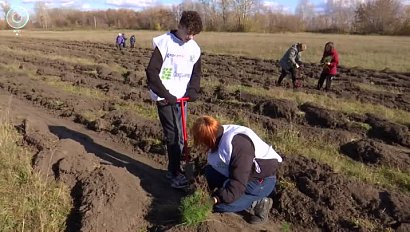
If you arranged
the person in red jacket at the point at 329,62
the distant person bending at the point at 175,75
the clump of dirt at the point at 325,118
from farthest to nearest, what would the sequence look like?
the person in red jacket at the point at 329,62, the clump of dirt at the point at 325,118, the distant person bending at the point at 175,75

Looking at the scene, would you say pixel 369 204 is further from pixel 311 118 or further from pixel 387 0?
pixel 387 0

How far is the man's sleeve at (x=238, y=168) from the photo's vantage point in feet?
14.8

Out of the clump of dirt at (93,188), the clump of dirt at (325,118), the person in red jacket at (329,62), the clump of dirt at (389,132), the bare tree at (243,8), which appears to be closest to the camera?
the clump of dirt at (93,188)

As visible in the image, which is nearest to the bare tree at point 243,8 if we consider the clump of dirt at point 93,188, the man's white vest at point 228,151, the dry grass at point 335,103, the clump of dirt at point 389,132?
the dry grass at point 335,103

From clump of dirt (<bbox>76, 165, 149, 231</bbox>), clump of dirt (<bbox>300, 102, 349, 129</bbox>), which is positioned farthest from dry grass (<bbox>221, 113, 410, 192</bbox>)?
clump of dirt (<bbox>76, 165, 149, 231</bbox>)

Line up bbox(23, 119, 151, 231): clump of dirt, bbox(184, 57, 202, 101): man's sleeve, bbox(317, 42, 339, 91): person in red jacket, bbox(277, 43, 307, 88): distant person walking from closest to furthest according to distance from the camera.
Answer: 1. bbox(23, 119, 151, 231): clump of dirt
2. bbox(184, 57, 202, 101): man's sleeve
3. bbox(317, 42, 339, 91): person in red jacket
4. bbox(277, 43, 307, 88): distant person walking

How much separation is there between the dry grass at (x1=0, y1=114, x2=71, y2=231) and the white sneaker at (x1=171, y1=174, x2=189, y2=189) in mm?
1303

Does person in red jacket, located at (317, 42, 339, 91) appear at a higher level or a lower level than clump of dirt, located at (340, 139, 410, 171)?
higher

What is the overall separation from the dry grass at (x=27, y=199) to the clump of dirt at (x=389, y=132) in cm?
611

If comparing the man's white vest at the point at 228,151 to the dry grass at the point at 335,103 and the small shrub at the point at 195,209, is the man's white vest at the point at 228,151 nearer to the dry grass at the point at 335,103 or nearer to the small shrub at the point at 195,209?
the small shrub at the point at 195,209

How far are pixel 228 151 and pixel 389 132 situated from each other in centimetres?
537

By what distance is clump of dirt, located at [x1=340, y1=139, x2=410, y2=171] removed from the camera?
6953mm

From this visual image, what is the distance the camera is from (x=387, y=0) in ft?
244

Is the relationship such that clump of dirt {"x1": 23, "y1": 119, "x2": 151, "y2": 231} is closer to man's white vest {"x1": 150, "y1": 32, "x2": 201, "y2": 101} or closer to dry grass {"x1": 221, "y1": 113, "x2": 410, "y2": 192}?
man's white vest {"x1": 150, "y1": 32, "x2": 201, "y2": 101}
